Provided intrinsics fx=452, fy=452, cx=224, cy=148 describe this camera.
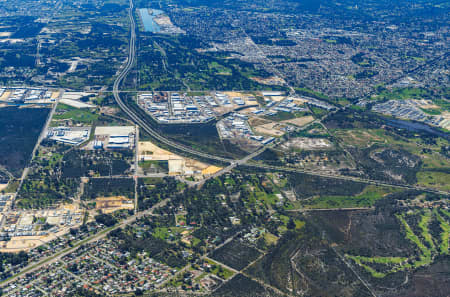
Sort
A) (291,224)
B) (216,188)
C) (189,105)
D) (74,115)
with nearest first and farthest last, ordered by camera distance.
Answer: (291,224) → (216,188) → (74,115) → (189,105)

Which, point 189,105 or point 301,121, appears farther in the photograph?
point 189,105

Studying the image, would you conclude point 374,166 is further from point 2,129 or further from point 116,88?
point 2,129

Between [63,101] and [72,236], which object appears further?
[63,101]

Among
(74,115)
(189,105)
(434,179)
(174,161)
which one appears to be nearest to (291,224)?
(174,161)

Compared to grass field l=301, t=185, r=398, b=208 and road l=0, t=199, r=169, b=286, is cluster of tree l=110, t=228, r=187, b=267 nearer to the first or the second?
road l=0, t=199, r=169, b=286

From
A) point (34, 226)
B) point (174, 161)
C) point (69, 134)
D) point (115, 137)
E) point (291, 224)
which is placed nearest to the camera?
point (34, 226)

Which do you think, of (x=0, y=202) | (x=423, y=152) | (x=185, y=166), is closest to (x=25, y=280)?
(x=0, y=202)

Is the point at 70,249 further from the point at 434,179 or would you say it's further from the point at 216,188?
the point at 434,179

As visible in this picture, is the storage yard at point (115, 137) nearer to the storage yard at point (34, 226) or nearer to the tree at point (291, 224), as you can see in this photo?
the storage yard at point (34, 226)

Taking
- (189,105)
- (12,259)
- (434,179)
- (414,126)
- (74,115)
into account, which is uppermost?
(189,105)

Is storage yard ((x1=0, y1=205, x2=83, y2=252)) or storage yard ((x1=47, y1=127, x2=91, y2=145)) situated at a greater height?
storage yard ((x1=47, y1=127, x2=91, y2=145))

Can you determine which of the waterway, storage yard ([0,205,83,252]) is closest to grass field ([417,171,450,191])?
Answer: the waterway
